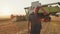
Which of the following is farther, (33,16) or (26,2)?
(26,2)

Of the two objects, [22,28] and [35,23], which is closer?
[35,23]

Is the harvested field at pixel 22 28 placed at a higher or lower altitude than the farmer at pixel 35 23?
lower

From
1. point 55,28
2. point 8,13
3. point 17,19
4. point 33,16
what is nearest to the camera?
point 33,16

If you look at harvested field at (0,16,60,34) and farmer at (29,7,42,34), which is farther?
harvested field at (0,16,60,34)

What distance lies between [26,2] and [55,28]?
1323 mm

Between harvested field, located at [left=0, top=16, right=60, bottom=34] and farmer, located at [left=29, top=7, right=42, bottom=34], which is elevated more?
farmer, located at [left=29, top=7, right=42, bottom=34]

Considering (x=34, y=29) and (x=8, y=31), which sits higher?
(x=34, y=29)

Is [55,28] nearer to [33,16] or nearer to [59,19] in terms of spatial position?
[59,19]

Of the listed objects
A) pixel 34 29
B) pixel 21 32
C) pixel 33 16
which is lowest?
pixel 21 32

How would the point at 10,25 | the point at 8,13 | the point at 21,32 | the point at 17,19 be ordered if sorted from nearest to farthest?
1. the point at 21,32
2. the point at 10,25
3. the point at 17,19
4. the point at 8,13

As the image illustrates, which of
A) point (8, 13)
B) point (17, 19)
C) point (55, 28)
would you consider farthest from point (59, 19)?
point (8, 13)

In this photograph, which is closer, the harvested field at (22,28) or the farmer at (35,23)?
the farmer at (35,23)

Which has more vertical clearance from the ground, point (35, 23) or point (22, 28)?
point (35, 23)

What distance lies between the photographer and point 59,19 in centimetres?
385
